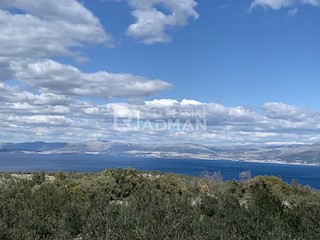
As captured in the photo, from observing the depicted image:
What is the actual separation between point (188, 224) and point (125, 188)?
17281mm

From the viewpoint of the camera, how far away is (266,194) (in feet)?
53.2

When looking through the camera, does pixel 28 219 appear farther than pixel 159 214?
No

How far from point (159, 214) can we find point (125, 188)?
15705 mm

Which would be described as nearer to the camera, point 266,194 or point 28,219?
point 28,219

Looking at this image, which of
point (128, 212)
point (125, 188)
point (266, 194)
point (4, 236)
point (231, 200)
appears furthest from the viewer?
point (125, 188)

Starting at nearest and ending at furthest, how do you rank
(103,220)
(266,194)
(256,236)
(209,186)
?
1. (256,236)
2. (103,220)
3. (266,194)
4. (209,186)

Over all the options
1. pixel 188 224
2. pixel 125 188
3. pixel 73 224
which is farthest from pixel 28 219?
pixel 125 188

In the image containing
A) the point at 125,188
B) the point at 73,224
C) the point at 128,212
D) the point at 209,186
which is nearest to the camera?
the point at 73,224

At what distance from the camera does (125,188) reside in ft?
92.5

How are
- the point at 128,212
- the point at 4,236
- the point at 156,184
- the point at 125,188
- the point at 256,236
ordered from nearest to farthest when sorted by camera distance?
the point at 4,236 < the point at 256,236 < the point at 128,212 < the point at 125,188 < the point at 156,184

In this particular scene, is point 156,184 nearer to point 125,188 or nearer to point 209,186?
point 125,188

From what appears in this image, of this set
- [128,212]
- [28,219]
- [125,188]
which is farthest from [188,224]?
[125,188]

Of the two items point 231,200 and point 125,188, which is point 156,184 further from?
point 231,200

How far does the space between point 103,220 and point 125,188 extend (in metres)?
17.1
